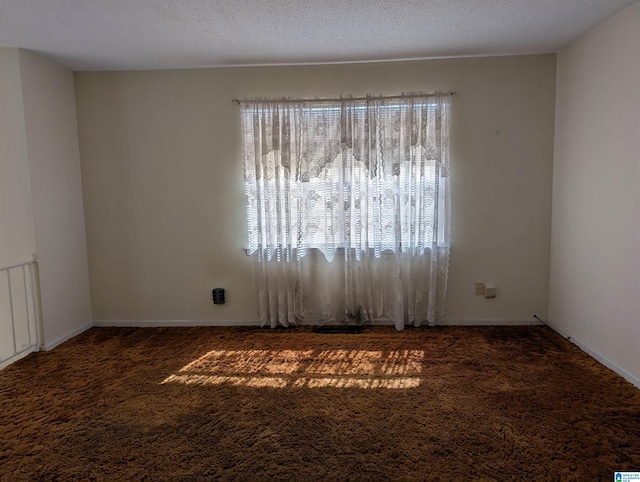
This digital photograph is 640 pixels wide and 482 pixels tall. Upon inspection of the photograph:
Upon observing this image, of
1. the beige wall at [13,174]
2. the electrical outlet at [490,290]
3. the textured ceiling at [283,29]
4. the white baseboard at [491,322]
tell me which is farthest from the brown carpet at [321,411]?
the textured ceiling at [283,29]

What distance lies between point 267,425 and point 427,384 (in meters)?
1.12

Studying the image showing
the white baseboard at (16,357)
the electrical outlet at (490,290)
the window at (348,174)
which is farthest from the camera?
the electrical outlet at (490,290)

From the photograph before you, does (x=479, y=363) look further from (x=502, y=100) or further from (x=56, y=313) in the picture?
(x=56, y=313)

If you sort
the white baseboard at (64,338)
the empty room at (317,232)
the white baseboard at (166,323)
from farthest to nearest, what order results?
the white baseboard at (166,323)
the white baseboard at (64,338)
the empty room at (317,232)

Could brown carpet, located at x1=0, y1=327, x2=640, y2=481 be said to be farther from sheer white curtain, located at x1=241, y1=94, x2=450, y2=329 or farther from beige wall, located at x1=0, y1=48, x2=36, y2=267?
beige wall, located at x1=0, y1=48, x2=36, y2=267

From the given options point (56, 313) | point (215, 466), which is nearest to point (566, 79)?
point (215, 466)

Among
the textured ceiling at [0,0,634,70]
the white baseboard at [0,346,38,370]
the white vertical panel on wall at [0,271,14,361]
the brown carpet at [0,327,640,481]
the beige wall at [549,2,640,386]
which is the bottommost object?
the brown carpet at [0,327,640,481]

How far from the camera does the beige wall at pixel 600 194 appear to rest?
2.53m

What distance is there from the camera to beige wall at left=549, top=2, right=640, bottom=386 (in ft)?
8.29

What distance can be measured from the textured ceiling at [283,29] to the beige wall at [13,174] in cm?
29

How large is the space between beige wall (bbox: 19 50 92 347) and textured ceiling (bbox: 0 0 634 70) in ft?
0.88

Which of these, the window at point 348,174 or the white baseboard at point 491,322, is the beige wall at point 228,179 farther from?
the window at point 348,174

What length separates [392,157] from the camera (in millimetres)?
3527

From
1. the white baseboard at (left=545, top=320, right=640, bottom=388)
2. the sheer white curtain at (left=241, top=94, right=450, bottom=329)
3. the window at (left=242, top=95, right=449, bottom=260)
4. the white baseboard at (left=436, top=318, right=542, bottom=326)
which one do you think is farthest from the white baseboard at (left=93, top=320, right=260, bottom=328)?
the white baseboard at (left=545, top=320, right=640, bottom=388)
